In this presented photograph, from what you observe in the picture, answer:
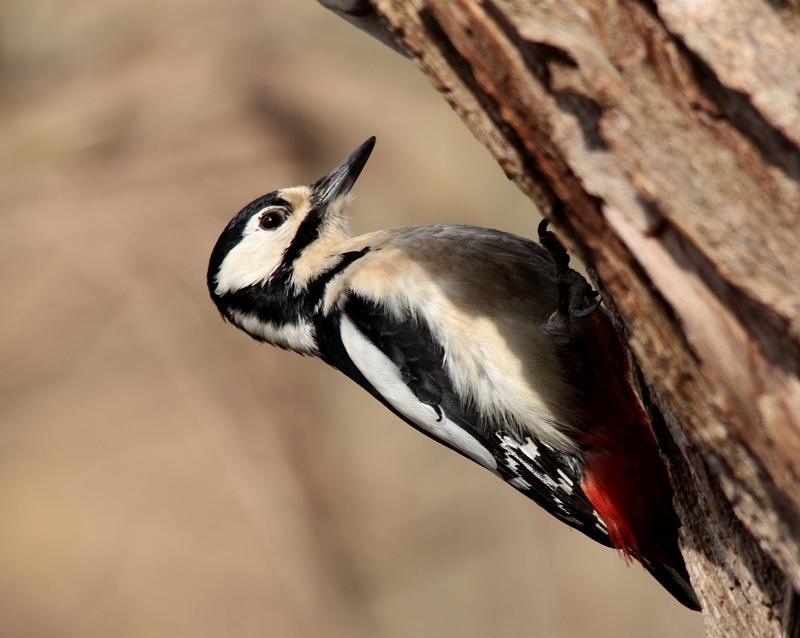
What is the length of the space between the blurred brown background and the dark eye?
10.6 ft

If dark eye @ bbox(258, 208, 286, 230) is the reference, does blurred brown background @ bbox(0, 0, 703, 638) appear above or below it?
below

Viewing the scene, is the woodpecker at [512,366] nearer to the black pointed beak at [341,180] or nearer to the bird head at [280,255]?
the bird head at [280,255]

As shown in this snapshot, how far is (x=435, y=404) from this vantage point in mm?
2041

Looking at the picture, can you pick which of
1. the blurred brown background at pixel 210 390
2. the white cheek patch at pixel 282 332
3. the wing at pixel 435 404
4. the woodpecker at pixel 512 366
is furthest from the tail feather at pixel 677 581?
the blurred brown background at pixel 210 390

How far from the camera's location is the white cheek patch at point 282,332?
2295 mm

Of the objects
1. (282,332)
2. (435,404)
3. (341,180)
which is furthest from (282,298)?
(435,404)

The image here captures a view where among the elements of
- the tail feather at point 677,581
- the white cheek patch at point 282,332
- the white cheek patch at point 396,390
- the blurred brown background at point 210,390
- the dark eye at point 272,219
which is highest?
the tail feather at point 677,581

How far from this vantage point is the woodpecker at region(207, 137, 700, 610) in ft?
6.23

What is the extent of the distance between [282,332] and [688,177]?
1561 mm

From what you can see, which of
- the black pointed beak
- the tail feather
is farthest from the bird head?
the tail feather

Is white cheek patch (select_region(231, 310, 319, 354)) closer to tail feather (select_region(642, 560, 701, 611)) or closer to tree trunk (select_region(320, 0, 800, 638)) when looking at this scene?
tail feather (select_region(642, 560, 701, 611))

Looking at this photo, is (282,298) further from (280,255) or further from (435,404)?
(435,404)

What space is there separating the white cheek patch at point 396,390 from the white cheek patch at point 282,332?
7.9 inches

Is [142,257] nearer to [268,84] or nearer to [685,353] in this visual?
[268,84]
